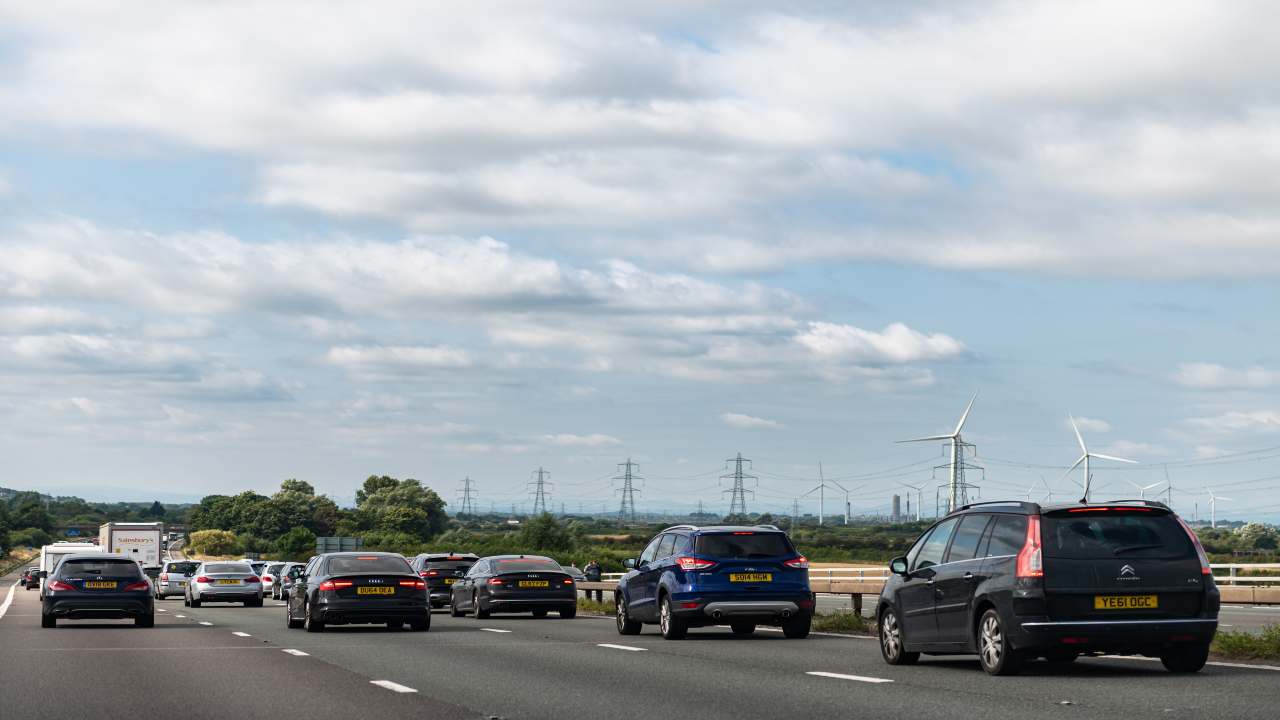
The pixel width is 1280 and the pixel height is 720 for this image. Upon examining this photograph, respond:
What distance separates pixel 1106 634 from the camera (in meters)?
14.8

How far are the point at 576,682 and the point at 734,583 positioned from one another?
7.86 metres

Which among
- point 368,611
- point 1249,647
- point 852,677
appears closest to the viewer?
point 852,677

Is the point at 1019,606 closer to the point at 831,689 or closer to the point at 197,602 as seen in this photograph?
the point at 831,689

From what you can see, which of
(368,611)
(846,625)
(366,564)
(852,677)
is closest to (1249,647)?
(852,677)

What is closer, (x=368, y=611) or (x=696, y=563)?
(x=696, y=563)

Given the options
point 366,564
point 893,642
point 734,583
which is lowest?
point 893,642

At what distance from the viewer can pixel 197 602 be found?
46219 mm

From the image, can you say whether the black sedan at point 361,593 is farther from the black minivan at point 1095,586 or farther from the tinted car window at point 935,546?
the black minivan at point 1095,586

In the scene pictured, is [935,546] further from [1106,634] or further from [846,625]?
[846,625]

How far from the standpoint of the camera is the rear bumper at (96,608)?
2967 cm

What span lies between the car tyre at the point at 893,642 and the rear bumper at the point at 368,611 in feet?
35.2

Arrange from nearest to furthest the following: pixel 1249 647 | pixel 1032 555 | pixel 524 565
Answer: pixel 1032 555
pixel 1249 647
pixel 524 565

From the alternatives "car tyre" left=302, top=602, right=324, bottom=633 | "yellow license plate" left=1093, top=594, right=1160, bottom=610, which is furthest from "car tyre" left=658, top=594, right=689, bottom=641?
"yellow license plate" left=1093, top=594, right=1160, bottom=610

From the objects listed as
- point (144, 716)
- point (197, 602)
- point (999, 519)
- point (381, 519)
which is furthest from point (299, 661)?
point (381, 519)
